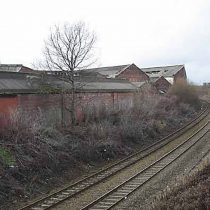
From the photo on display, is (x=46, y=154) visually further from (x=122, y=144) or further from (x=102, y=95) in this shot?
(x=102, y=95)

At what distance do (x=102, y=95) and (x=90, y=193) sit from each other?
18.2 metres

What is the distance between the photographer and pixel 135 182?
52.7 ft

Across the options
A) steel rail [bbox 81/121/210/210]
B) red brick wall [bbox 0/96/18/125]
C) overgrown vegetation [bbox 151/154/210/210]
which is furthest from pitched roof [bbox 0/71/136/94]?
overgrown vegetation [bbox 151/154/210/210]

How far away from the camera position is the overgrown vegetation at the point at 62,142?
15.7m

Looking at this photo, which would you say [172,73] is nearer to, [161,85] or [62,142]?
[161,85]

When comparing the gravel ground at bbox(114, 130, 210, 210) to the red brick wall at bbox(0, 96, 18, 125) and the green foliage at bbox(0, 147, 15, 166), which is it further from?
the red brick wall at bbox(0, 96, 18, 125)

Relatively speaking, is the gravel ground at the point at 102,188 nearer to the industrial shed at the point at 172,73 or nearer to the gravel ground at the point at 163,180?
the gravel ground at the point at 163,180

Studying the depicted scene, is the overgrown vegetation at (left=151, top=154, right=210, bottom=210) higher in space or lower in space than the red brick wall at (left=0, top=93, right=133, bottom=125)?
lower

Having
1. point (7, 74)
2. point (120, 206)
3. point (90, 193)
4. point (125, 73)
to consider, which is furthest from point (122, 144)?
point (125, 73)

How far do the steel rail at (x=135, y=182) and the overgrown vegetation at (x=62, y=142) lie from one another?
297 cm

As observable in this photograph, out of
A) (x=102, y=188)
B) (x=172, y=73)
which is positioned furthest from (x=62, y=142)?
(x=172, y=73)

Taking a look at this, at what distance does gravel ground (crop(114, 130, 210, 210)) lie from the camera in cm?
1303

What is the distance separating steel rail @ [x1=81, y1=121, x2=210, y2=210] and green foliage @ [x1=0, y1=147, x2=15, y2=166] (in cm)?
466

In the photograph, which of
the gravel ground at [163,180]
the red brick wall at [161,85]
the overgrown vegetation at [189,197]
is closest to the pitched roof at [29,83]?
the gravel ground at [163,180]
